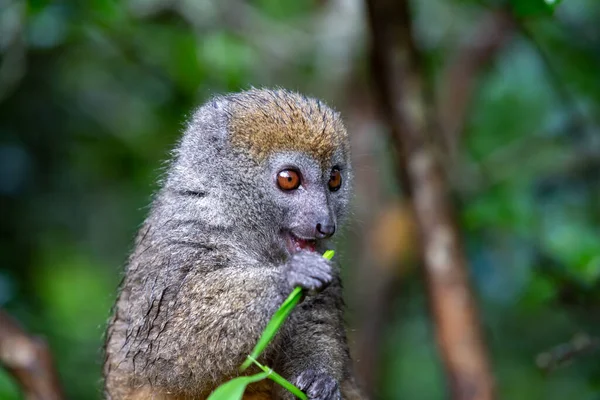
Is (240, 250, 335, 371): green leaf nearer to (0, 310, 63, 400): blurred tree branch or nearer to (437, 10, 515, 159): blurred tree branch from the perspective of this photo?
(0, 310, 63, 400): blurred tree branch

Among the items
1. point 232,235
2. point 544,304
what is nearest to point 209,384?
point 232,235

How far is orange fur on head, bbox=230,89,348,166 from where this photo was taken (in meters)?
4.43

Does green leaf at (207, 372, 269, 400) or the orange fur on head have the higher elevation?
the orange fur on head

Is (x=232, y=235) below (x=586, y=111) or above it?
below

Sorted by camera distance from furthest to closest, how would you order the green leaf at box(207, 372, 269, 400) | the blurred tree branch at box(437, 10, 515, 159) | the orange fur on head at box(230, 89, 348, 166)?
the blurred tree branch at box(437, 10, 515, 159), the orange fur on head at box(230, 89, 348, 166), the green leaf at box(207, 372, 269, 400)

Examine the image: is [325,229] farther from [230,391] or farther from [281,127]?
[230,391]

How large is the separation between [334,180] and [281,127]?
0.44 meters

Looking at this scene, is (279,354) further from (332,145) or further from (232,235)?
(332,145)

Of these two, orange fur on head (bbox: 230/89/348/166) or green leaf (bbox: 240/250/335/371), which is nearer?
green leaf (bbox: 240/250/335/371)

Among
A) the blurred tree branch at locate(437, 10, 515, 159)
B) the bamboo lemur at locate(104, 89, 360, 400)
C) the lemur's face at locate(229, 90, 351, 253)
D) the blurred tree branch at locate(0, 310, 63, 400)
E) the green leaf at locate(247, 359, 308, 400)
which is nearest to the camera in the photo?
the green leaf at locate(247, 359, 308, 400)

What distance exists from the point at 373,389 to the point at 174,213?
11.7ft

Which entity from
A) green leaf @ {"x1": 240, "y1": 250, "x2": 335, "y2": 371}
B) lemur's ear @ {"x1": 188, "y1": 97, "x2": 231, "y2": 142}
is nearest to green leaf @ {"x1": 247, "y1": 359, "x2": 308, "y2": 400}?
green leaf @ {"x1": 240, "y1": 250, "x2": 335, "y2": 371}

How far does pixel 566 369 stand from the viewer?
7621 millimetres

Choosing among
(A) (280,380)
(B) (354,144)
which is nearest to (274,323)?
(A) (280,380)
